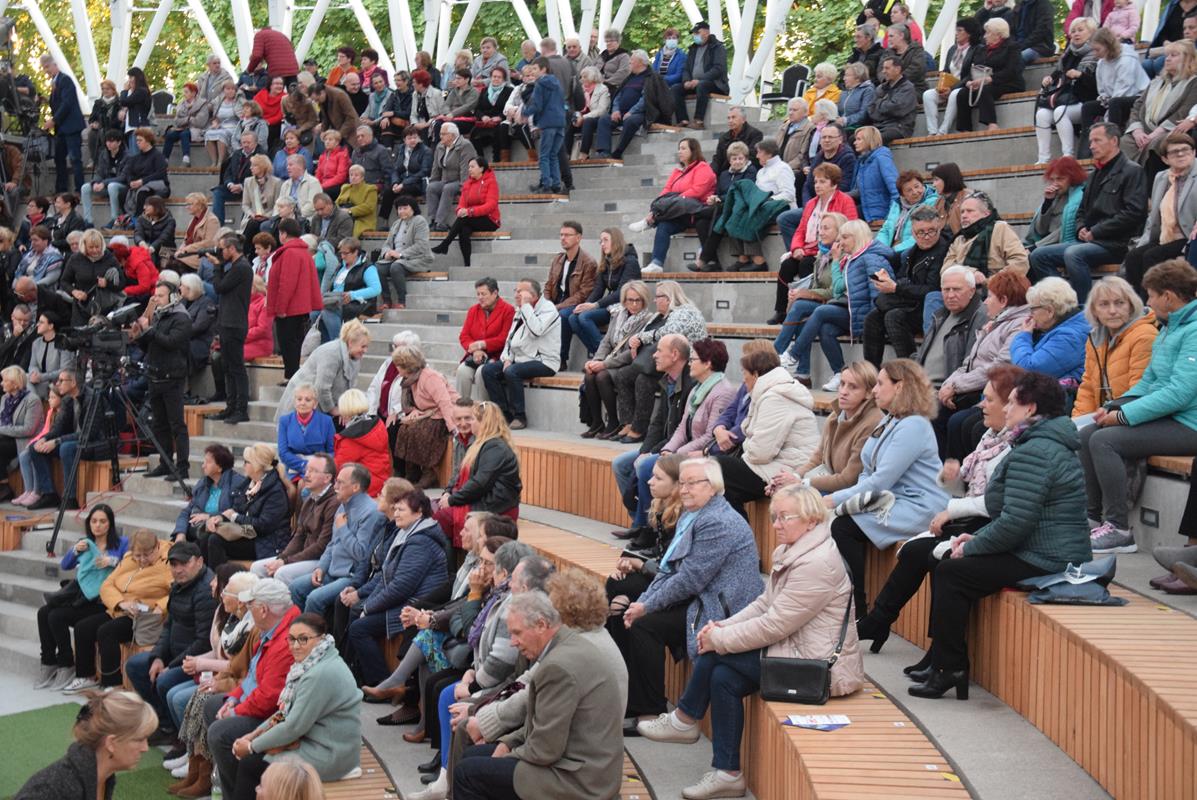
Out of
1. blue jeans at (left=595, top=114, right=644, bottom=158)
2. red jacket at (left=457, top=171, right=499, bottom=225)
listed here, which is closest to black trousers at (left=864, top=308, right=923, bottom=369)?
red jacket at (left=457, top=171, right=499, bottom=225)

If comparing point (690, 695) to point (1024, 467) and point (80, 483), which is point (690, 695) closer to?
point (1024, 467)

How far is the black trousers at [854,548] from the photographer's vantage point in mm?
6910

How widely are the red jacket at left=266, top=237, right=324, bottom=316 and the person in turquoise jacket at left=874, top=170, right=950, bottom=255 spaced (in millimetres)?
5557

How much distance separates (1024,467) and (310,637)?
354 cm

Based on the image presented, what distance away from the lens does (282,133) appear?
18.2 metres

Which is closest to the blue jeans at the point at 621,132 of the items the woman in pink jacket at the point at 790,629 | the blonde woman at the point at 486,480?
the blonde woman at the point at 486,480

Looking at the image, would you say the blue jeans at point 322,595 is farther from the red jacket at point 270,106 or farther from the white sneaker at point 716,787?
the red jacket at point 270,106

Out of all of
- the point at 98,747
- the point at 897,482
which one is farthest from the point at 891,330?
the point at 98,747

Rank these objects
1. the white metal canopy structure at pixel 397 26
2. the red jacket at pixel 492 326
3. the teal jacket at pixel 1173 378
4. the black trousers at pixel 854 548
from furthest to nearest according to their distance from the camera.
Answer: the white metal canopy structure at pixel 397 26 → the red jacket at pixel 492 326 → the black trousers at pixel 854 548 → the teal jacket at pixel 1173 378

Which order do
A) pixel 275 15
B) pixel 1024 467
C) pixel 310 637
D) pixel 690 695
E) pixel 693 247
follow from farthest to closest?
pixel 275 15
pixel 693 247
pixel 310 637
pixel 690 695
pixel 1024 467

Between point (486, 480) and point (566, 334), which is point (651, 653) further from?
point (566, 334)

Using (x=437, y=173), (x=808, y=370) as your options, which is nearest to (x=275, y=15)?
(x=437, y=173)

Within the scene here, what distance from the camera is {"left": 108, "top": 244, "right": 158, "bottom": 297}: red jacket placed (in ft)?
50.4

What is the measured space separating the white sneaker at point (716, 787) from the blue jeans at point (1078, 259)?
4.88m
